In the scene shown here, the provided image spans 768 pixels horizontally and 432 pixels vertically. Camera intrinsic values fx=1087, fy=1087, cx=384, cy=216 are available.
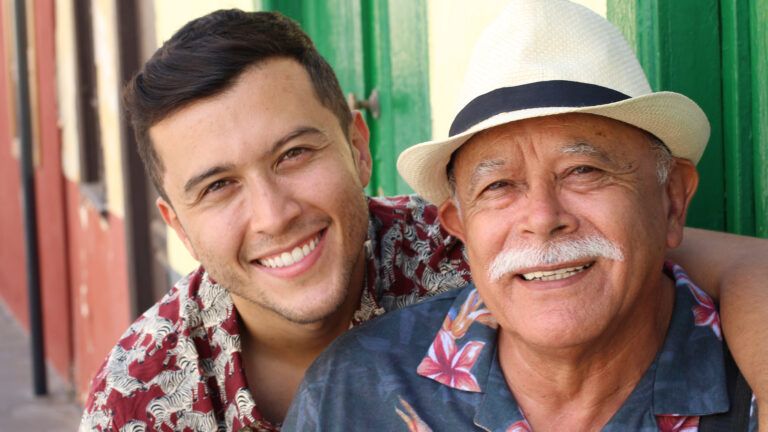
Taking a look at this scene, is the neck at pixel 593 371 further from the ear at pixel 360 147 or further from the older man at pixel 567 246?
the ear at pixel 360 147

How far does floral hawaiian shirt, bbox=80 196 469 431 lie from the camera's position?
2754mm

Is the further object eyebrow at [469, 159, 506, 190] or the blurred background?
the blurred background

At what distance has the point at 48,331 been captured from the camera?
10.4 m

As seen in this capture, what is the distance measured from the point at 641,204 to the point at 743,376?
37 cm

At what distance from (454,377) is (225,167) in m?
0.78

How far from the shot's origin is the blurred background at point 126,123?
2430 millimetres

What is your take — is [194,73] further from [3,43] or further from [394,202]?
[3,43]

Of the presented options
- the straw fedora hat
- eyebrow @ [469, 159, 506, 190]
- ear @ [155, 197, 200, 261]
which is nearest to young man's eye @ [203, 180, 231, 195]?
ear @ [155, 197, 200, 261]

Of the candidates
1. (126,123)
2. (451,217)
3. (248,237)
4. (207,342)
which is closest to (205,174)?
(248,237)

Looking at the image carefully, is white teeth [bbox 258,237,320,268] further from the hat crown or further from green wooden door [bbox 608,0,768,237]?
green wooden door [bbox 608,0,768,237]

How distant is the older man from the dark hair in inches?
26.4

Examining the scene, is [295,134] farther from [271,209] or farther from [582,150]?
[582,150]

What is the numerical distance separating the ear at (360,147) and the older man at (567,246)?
75 cm

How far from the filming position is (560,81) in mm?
2062
